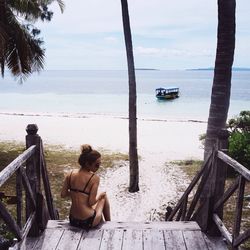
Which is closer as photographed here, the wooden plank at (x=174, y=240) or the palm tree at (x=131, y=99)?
the wooden plank at (x=174, y=240)

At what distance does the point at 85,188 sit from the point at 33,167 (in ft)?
2.45

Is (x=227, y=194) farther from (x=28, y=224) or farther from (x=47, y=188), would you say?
(x=47, y=188)

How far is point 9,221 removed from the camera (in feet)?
12.7

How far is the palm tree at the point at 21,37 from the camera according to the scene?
12.6 m

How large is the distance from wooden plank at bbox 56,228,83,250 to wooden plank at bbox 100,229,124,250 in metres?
0.33

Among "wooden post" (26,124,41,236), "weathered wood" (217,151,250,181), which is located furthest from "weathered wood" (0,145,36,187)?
"weathered wood" (217,151,250,181)

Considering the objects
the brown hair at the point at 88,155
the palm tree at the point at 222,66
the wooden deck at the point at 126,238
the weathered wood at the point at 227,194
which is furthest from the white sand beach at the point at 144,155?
the brown hair at the point at 88,155

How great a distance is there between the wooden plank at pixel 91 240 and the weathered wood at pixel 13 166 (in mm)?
1280

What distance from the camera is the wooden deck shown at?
15.1ft

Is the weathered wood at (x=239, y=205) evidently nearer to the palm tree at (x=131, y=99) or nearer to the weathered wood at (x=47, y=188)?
the weathered wood at (x=47, y=188)

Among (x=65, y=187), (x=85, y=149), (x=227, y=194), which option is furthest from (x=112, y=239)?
(x=227, y=194)

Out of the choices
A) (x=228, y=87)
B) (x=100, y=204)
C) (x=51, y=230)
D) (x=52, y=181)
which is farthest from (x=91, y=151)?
(x=52, y=181)

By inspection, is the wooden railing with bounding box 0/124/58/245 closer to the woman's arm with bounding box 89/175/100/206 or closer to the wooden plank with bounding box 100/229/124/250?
the woman's arm with bounding box 89/175/100/206

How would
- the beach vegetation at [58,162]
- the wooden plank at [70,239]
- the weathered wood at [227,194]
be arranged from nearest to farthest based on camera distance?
the weathered wood at [227,194] → the wooden plank at [70,239] → the beach vegetation at [58,162]
